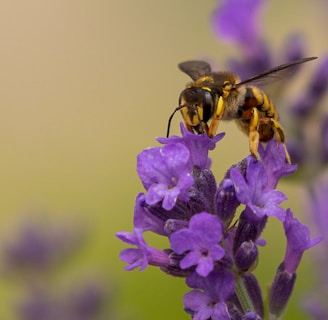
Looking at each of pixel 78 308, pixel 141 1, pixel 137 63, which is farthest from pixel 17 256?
pixel 141 1

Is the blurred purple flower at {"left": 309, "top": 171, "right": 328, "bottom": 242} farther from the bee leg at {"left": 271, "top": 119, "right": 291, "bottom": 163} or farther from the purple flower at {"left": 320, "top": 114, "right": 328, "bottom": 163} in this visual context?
the bee leg at {"left": 271, "top": 119, "right": 291, "bottom": 163}

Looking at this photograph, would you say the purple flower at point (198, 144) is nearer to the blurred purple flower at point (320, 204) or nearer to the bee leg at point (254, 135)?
the bee leg at point (254, 135)

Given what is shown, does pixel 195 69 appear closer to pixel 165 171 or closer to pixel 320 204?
pixel 165 171

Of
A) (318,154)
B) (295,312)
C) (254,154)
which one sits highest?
(254,154)

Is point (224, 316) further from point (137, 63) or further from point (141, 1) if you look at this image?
point (141, 1)

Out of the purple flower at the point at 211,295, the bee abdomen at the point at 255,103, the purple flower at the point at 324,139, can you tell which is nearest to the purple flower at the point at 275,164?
the bee abdomen at the point at 255,103

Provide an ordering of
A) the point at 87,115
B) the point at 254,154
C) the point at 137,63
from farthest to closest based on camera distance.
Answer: the point at 137,63 < the point at 87,115 < the point at 254,154

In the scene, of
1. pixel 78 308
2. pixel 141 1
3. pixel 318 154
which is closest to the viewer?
pixel 318 154

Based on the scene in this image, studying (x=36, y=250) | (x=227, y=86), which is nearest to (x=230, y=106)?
(x=227, y=86)
